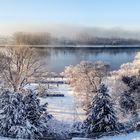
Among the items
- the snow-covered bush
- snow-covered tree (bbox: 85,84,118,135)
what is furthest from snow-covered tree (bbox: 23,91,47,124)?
snow-covered tree (bbox: 85,84,118,135)

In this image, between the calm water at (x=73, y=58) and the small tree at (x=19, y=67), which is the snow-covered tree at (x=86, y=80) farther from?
the calm water at (x=73, y=58)

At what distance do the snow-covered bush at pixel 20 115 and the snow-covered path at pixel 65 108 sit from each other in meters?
5.77

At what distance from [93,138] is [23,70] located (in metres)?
17.7

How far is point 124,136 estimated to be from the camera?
33.3 m

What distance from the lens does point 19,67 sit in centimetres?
4797

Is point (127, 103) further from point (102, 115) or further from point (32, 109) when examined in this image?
point (32, 109)

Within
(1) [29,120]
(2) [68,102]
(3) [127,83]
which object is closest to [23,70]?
(2) [68,102]

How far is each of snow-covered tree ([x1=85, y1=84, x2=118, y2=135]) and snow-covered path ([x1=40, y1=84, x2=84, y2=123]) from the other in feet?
16.7

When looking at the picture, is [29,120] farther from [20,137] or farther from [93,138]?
[93,138]

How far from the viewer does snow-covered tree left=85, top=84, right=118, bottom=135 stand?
3425cm

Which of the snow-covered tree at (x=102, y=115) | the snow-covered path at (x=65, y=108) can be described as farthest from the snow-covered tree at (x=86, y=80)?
the snow-covered tree at (x=102, y=115)

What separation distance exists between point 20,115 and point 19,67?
588 inches

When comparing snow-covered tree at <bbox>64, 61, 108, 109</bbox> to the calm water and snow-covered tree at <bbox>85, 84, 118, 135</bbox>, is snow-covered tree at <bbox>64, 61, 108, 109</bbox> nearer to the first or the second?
snow-covered tree at <bbox>85, 84, 118, 135</bbox>

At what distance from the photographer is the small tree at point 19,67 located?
46906 mm
